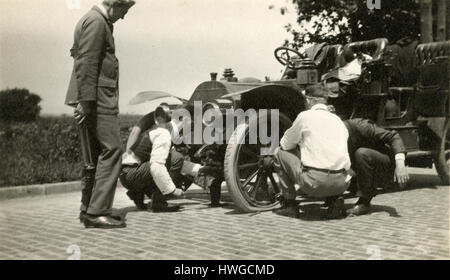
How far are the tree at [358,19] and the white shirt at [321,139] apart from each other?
5.13m

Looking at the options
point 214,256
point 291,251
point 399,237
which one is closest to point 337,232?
point 399,237

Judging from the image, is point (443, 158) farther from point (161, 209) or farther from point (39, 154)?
point (39, 154)

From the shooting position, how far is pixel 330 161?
5.40 metres

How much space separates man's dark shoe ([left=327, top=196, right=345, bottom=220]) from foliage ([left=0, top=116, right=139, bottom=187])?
4.48 meters

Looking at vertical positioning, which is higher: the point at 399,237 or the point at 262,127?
the point at 262,127

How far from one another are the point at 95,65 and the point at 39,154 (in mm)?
5062

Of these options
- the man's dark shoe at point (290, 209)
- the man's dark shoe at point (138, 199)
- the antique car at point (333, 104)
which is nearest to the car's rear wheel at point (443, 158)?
the antique car at point (333, 104)

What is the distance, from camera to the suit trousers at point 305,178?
541 cm

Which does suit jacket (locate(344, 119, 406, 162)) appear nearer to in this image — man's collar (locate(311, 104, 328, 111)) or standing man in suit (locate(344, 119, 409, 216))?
standing man in suit (locate(344, 119, 409, 216))

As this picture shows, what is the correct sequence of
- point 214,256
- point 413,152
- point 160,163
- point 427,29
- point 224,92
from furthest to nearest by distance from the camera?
point 427,29
point 413,152
point 224,92
point 160,163
point 214,256

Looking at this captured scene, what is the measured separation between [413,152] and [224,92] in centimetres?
279

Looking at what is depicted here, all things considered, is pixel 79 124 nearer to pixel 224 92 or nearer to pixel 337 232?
pixel 224 92

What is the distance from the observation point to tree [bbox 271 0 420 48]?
33.9ft

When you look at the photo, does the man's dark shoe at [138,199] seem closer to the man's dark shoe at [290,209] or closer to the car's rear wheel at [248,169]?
the car's rear wheel at [248,169]
